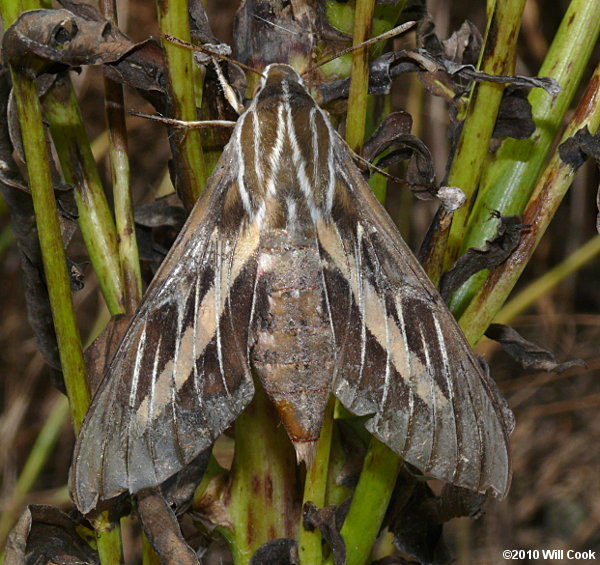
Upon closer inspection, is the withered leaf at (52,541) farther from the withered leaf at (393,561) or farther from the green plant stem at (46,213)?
the withered leaf at (393,561)

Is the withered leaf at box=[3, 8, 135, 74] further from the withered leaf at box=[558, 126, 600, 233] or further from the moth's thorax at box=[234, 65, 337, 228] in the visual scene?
the withered leaf at box=[558, 126, 600, 233]

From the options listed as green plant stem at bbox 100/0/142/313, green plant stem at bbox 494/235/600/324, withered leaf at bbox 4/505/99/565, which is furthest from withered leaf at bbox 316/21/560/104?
green plant stem at bbox 494/235/600/324

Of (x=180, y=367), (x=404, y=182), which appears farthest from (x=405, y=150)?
(x=180, y=367)

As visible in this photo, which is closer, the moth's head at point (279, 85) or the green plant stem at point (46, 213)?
the green plant stem at point (46, 213)

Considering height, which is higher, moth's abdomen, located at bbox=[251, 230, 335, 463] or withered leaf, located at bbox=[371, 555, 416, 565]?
moth's abdomen, located at bbox=[251, 230, 335, 463]

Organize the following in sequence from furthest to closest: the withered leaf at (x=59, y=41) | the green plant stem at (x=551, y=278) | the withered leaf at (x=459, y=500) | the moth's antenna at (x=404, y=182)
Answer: the green plant stem at (x=551, y=278), the withered leaf at (x=459, y=500), the moth's antenna at (x=404, y=182), the withered leaf at (x=59, y=41)

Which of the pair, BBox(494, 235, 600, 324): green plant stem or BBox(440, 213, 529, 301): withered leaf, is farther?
BBox(494, 235, 600, 324): green plant stem

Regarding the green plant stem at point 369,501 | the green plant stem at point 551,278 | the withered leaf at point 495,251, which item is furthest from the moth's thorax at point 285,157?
the green plant stem at point 551,278
